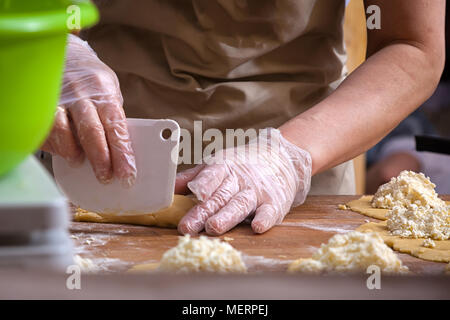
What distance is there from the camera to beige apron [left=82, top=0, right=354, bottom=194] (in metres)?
1.77

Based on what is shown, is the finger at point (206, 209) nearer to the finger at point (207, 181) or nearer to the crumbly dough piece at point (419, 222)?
the finger at point (207, 181)

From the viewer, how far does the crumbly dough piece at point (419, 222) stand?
1.33 metres

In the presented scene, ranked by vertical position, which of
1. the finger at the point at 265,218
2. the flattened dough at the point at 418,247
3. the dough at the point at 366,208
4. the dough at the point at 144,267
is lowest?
the dough at the point at 366,208

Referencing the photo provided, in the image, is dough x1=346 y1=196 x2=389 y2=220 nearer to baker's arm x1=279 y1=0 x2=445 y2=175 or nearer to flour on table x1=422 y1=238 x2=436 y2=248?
baker's arm x1=279 y1=0 x2=445 y2=175

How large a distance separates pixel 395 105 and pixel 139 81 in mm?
736

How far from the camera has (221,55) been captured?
5.81 feet

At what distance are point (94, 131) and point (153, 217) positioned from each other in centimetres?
25

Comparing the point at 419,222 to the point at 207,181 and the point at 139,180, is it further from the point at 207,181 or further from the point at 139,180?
the point at 139,180

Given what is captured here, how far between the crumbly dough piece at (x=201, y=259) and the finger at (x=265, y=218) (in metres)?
0.27

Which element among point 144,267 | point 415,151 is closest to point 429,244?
point 144,267

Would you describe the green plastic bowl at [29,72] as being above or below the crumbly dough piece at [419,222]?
above

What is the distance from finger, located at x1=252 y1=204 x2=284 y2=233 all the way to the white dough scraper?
195 mm

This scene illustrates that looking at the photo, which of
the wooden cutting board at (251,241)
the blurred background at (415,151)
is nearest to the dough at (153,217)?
the wooden cutting board at (251,241)
